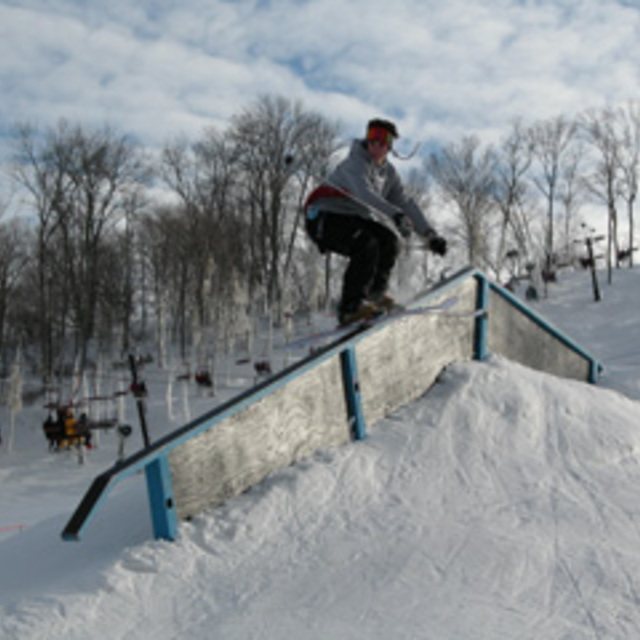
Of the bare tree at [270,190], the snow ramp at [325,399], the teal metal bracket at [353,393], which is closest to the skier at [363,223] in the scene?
the snow ramp at [325,399]

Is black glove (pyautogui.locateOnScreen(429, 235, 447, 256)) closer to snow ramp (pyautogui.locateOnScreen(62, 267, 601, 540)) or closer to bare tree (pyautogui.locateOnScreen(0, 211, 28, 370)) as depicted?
snow ramp (pyautogui.locateOnScreen(62, 267, 601, 540))

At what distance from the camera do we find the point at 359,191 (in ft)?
16.6

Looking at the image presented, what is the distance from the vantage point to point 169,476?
318cm

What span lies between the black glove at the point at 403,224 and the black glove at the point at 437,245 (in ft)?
0.71

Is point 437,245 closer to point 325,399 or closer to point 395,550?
point 325,399

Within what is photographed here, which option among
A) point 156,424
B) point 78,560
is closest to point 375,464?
point 78,560

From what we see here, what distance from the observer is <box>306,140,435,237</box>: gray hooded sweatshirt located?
5.07 m

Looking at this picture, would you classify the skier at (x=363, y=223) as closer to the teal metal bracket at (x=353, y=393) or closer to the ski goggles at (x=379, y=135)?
the ski goggles at (x=379, y=135)

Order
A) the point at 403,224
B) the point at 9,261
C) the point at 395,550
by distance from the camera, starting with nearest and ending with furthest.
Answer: the point at 395,550 < the point at 403,224 < the point at 9,261

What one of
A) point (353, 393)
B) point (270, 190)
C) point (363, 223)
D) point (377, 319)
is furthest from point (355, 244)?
point (270, 190)

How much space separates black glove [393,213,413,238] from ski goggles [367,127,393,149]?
0.62 meters

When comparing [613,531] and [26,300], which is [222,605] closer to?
[613,531]

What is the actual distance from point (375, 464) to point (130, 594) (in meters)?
1.79

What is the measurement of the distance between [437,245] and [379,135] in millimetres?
1094
